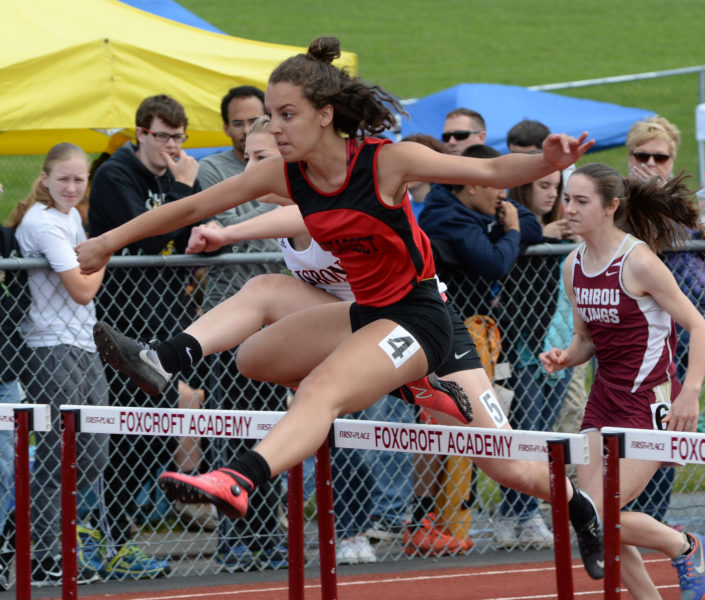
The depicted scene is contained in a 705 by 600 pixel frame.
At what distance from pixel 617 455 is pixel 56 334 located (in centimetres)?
316

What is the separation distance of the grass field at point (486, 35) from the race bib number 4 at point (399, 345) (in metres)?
18.1

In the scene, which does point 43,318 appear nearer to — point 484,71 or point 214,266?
point 214,266

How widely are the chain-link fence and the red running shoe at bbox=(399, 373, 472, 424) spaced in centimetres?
172

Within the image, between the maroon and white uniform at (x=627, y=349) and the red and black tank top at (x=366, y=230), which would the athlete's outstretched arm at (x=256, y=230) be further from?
the maroon and white uniform at (x=627, y=349)

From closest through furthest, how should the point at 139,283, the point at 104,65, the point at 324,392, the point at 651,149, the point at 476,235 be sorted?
the point at 324,392 < the point at 139,283 < the point at 476,235 < the point at 651,149 < the point at 104,65

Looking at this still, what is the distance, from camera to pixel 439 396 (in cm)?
461

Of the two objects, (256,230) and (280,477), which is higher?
(256,230)

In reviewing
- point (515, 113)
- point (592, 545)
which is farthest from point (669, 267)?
point (515, 113)

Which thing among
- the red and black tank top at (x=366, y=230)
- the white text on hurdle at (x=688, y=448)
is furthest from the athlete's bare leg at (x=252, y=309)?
the white text on hurdle at (x=688, y=448)

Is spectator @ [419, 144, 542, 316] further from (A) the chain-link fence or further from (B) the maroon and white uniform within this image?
(B) the maroon and white uniform

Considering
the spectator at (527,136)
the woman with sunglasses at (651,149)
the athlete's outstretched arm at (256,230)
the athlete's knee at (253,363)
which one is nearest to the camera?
the athlete's knee at (253,363)

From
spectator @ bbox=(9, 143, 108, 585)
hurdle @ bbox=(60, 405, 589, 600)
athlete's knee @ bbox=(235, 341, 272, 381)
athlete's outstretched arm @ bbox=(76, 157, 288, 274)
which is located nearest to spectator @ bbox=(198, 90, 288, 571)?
spectator @ bbox=(9, 143, 108, 585)

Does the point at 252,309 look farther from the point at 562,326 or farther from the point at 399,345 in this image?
the point at 562,326

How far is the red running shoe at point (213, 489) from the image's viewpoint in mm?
3662
